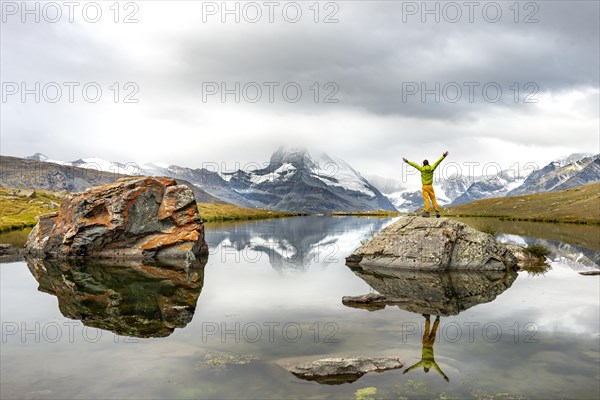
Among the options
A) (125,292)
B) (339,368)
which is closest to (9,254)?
(125,292)

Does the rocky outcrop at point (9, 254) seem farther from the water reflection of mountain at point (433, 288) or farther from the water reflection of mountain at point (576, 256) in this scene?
the water reflection of mountain at point (576, 256)

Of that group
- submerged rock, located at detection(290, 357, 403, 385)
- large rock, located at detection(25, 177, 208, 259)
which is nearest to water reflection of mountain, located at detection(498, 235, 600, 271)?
submerged rock, located at detection(290, 357, 403, 385)

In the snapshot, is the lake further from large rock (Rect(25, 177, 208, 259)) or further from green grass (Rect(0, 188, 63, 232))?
green grass (Rect(0, 188, 63, 232))

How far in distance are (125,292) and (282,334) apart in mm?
14173

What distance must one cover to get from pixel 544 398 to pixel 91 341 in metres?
17.7

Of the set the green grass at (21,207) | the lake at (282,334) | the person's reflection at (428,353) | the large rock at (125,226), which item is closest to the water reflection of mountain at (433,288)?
the lake at (282,334)

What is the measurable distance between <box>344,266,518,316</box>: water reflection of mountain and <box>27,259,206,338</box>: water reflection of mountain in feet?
35.6

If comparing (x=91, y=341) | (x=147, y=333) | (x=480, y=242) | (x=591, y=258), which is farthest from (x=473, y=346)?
(x=591, y=258)

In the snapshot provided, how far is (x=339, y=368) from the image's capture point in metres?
15.8

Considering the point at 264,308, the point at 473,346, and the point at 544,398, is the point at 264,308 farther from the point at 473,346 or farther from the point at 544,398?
the point at 544,398

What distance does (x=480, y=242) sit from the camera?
39438 millimetres

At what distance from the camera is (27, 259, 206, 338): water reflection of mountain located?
74.6 feet

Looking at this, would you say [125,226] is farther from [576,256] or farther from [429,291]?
[576,256]

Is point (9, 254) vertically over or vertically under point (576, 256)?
over
